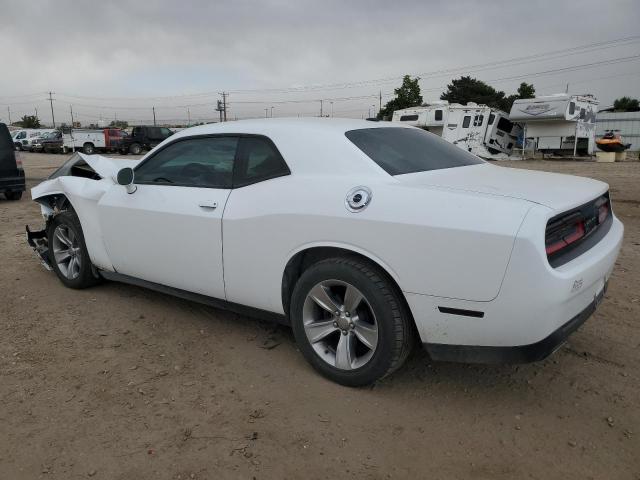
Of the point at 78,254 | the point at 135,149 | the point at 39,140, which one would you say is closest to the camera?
the point at 78,254

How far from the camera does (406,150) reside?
3383mm

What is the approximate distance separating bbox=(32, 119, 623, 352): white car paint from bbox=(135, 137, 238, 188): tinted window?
0.08 m

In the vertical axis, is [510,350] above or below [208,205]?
below

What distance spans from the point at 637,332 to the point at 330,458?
2549mm

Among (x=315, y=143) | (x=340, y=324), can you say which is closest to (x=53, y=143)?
(x=315, y=143)

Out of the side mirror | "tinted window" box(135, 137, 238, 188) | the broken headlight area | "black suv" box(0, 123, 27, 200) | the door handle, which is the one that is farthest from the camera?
"black suv" box(0, 123, 27, 200)

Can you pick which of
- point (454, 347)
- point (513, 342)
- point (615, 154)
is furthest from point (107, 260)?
point (615, 154)

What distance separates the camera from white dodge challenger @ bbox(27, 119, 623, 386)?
2.45 metres

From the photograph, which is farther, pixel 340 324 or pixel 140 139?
pixel 140 139

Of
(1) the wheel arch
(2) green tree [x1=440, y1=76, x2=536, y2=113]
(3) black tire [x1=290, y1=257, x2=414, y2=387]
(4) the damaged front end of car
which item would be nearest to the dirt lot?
(3) black tire [x1=290, y1=257, x2=414, y2=387]

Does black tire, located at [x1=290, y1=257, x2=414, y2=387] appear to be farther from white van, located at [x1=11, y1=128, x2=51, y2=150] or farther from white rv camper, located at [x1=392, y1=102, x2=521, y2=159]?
white van, located at [x1=11, y1=128, x2=51, y2=150]

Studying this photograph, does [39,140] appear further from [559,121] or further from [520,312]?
[520,312]

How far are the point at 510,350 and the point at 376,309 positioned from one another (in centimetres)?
68

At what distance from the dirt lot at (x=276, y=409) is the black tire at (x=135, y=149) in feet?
97.7
